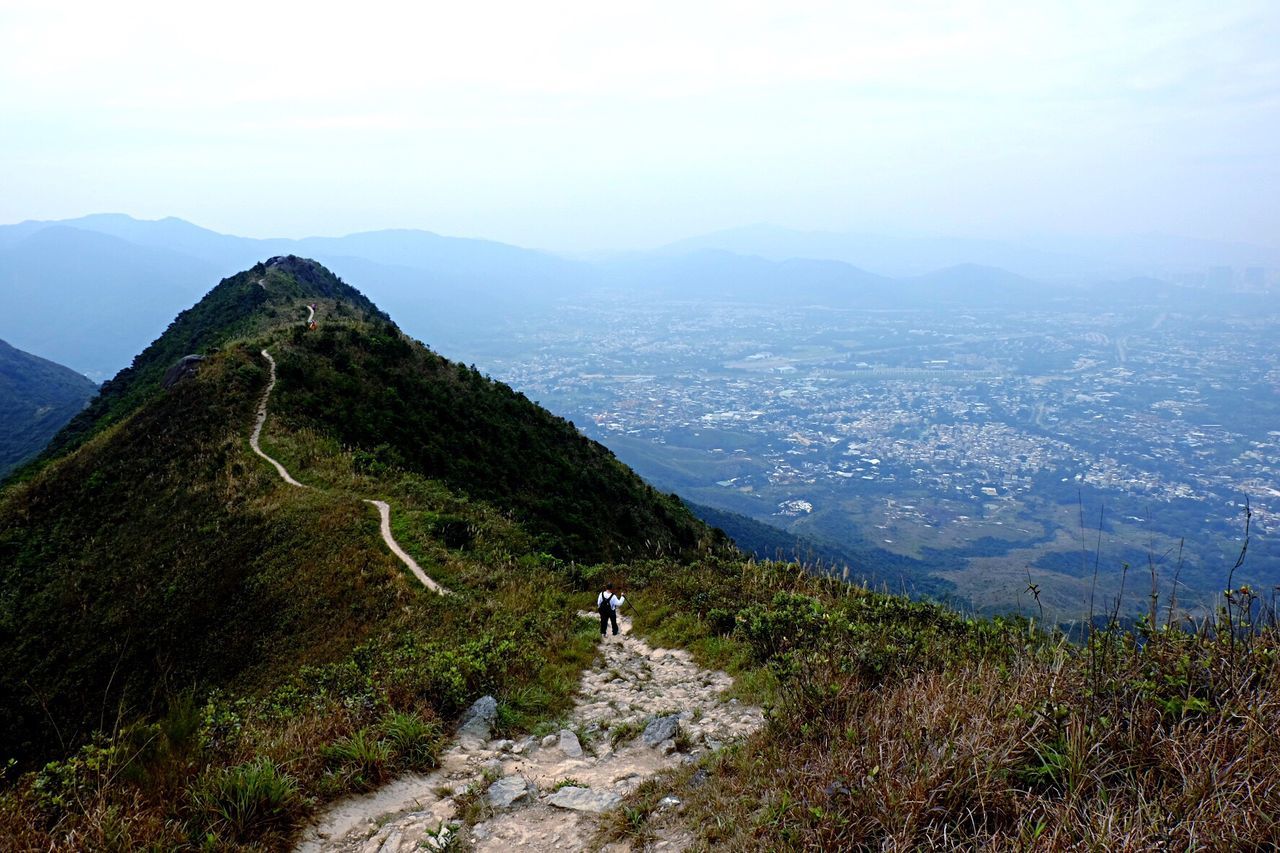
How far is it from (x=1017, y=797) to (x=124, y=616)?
22197 millimetres

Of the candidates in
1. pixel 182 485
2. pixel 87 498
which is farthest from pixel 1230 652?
pixel 87 498

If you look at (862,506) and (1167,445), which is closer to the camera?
(862,506)

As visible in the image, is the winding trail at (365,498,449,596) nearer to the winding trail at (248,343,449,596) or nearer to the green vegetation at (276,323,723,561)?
the winding trail at (248,343,449,596)

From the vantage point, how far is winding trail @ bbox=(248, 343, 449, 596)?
623 inches

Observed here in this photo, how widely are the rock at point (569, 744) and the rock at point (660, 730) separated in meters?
0.78

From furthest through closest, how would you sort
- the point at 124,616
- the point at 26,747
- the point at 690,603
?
the point at 124,616 < the point at 26,747 < the point at 690,603

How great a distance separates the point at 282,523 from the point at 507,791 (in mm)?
15626

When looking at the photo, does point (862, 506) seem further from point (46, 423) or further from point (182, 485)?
point (46, 423)

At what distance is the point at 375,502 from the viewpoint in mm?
20781

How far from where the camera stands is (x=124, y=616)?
18172 mm

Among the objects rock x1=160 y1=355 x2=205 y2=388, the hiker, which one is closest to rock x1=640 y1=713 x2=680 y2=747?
the hiker

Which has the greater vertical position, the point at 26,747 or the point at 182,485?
the point at 182,485

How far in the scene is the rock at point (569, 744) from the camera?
24.8 feet

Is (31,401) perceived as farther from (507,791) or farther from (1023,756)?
(1023,756)
